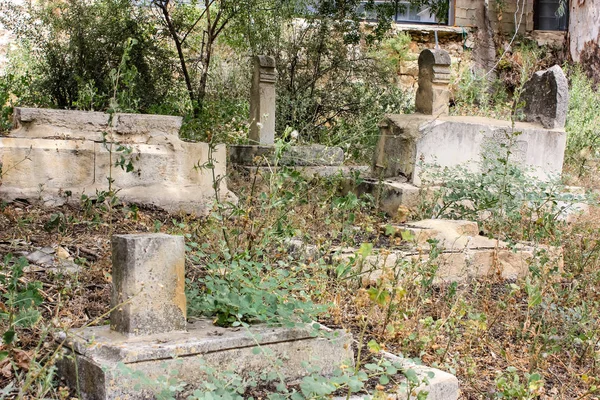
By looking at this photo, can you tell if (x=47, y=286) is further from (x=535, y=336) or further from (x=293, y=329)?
(x=535, y=336)

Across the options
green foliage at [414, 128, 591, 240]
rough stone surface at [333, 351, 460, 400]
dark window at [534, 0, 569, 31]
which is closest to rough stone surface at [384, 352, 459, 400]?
rough stone surface at [333, 351, 460, 400]

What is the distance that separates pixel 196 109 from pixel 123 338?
24.7ft

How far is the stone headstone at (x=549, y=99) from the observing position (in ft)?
24.5

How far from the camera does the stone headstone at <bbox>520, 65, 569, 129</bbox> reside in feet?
24.5

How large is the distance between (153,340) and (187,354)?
0.14 metres

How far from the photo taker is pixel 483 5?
16047mm

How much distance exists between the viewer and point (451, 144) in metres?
7.07

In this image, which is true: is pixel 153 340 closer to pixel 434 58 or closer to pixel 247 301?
pixel 247 301

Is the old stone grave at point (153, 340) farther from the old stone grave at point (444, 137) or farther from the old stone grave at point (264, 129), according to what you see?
the old stone grave at point (264, 129)

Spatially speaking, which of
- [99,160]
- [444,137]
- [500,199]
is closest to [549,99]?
[444,137]

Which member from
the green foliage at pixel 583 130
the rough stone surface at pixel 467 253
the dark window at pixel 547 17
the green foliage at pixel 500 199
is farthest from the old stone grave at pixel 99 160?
the dark window at pixel 547 17

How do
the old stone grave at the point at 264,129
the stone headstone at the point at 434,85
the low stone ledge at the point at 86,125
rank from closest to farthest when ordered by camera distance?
the low stone ledge at the point at 86,125 → the stone headstone at the point at 434,85 → the old stone grave at the point at 264,129

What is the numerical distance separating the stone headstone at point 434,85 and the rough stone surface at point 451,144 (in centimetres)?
25

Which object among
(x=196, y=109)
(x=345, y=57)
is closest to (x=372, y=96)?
(x=345, y=57)
